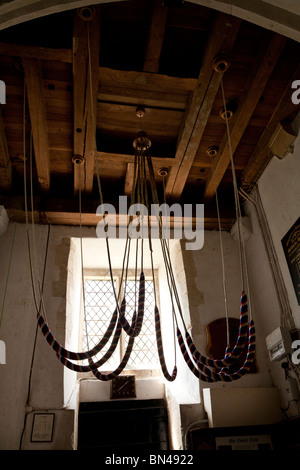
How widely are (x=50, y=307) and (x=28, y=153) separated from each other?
156cm

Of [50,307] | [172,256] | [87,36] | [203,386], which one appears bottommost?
[203,386]

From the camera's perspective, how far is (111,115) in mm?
3432

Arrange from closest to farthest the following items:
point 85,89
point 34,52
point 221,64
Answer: point 34,52 < point 221,64 < point 85,89

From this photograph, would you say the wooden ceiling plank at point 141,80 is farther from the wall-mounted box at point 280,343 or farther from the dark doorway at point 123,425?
the dark doorway at point 123,425

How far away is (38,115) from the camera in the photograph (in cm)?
319

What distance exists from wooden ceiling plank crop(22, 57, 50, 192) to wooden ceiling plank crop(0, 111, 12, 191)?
0.93ft

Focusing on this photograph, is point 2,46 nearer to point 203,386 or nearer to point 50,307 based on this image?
point 50,307

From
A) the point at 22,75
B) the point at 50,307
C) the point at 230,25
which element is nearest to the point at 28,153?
the point at 22,75

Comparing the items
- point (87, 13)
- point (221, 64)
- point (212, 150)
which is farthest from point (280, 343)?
point (87, 13)

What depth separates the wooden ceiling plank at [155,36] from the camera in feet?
8.70

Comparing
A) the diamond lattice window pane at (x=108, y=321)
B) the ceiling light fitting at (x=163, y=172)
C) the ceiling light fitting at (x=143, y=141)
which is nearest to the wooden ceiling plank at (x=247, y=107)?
the ceiling light fitting at (x=163, y=172)

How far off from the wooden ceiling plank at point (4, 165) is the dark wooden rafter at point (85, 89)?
2.12 ft

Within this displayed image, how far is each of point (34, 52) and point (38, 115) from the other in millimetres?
565

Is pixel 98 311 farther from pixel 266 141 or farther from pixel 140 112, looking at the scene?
pixel 266 141
